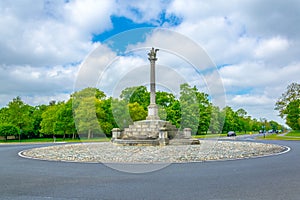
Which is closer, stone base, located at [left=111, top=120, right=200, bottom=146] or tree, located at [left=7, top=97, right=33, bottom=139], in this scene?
stone base, located at [left=111, top=120, right=200, bottom=146]

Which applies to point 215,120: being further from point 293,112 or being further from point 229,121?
point 229,121

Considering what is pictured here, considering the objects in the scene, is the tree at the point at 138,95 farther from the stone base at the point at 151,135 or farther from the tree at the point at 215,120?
the stone base at the point at 151,135

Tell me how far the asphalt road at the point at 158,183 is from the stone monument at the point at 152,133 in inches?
557

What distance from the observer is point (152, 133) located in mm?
28312

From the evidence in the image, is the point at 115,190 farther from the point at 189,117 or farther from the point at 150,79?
the point at 189,117

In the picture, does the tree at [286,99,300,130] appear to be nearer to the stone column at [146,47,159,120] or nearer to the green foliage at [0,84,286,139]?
the green foliage at [0,84,286,139]

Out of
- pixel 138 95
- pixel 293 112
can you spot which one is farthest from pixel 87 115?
pixel 293 112

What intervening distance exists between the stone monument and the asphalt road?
1415 cm

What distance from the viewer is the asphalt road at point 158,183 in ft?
24.5

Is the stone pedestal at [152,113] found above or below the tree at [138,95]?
below

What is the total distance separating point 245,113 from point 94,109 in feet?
366

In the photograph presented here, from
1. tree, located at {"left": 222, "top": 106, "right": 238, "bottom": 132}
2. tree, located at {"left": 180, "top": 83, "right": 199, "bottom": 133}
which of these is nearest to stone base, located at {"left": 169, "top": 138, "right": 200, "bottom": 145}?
tree, located at {"left": 180, "top": 83, "right": 199, "bottom": 133}

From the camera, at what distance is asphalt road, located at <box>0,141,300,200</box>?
7.48 m

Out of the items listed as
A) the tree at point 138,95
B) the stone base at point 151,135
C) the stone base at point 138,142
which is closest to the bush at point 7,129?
the tree at point 138,95
